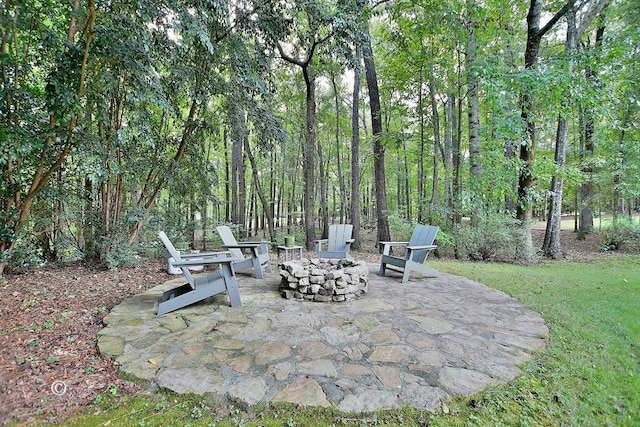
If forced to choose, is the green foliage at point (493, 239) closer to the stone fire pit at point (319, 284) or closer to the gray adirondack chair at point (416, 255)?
the gray adirondack chair at point (416, 255)

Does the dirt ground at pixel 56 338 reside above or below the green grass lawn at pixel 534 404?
above

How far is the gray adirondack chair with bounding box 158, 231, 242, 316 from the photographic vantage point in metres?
2.73

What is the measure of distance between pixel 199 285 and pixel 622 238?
9.89 m

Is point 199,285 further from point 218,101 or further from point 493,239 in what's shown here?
point 493,239

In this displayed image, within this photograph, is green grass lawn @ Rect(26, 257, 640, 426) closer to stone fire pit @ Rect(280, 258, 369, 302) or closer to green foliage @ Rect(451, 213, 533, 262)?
stone fire pit @ Rect(280, 258, 369, 302)

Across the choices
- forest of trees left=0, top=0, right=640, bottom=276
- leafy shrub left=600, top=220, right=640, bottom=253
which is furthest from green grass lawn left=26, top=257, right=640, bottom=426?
leafy shrub left=600, top=220, right=640, bottom=253

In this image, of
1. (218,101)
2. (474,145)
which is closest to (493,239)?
(474,145)

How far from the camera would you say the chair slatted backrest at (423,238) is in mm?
4027

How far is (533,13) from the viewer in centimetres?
556

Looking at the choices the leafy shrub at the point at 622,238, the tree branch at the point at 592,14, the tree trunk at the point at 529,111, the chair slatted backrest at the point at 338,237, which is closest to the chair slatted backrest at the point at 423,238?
the chair slatted backrest at the point at 338,237

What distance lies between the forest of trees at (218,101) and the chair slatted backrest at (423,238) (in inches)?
85.5

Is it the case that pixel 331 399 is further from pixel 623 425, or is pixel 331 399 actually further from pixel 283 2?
pixel 283 2

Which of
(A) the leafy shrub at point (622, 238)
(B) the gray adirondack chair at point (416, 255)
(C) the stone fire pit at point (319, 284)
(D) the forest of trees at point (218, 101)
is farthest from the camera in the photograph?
(A) the leafy shrub at point (622, 238)

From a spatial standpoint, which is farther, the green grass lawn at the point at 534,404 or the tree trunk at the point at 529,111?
the tree trunk at the point at 529,111
